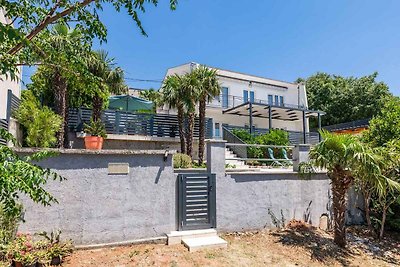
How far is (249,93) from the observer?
2761cm

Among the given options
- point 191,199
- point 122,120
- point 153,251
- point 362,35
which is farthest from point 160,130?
point 362,35

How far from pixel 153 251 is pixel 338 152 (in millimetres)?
5663

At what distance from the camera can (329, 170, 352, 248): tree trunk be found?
8.38 metres

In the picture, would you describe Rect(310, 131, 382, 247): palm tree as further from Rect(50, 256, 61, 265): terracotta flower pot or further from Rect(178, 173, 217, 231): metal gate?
Rect(50, 256, 61, 265): terracotta flower pot

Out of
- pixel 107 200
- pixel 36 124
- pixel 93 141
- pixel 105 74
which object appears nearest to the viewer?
pixel 107 200

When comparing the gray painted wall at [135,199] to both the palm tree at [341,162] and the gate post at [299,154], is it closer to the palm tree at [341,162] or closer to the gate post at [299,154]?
the gate post at [299,154]

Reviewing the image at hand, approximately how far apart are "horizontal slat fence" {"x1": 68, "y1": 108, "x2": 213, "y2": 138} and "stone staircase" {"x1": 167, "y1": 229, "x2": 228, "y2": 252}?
9.31 metres

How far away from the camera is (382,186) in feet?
25.6

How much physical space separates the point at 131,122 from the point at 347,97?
101 feet

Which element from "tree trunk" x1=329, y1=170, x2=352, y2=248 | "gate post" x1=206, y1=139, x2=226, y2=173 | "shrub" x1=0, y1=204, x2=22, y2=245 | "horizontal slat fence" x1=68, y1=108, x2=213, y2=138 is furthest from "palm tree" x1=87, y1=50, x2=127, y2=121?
"tree trunk" x1=329, y1=170, x2=352, y2=248

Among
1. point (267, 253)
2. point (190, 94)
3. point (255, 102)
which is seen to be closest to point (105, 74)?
point (190, 94)

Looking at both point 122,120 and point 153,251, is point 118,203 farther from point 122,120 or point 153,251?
point 122,120

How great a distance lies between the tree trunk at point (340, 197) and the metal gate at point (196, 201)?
11.9ft

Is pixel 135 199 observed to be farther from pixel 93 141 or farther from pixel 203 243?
pixel 93 141
